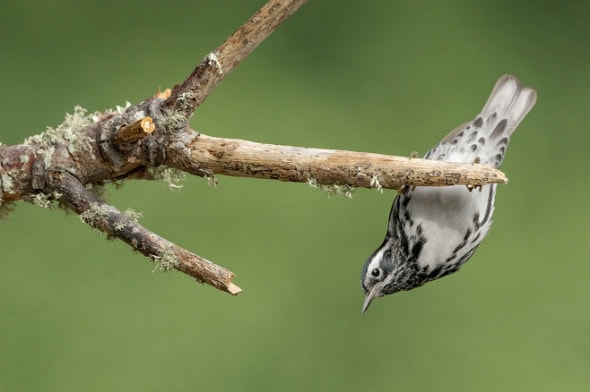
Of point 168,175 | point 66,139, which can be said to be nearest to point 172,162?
point 168,175

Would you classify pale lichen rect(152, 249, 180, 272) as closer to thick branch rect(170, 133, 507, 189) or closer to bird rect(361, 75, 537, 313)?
thick branch rect(170, 133, 507, 189)

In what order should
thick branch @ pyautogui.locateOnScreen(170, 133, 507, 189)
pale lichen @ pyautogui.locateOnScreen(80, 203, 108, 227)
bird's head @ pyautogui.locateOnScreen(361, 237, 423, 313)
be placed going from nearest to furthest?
thick branch @ pyautogui.locateOnScreen(170, 133, 507, 189)
pale lichen @ pyautogui.locateOnScreen(80, 203, 108, 227)
bird's head @ pyautogui.locateOnScreen(361, 237, 423, 313)

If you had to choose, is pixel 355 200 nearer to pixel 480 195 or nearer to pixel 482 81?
pixel 482 81

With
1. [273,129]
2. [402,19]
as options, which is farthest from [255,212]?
[402,19]

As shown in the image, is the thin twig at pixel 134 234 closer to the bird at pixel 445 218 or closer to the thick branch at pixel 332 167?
the thick branch at pixel 332 167

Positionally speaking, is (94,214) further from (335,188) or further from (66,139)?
(335,188)

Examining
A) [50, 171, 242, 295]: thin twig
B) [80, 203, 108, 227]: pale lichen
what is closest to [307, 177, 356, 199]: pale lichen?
[50, 171, 242, 295]: thin twig

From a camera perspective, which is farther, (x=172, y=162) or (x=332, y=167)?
(x=172, y=162)
